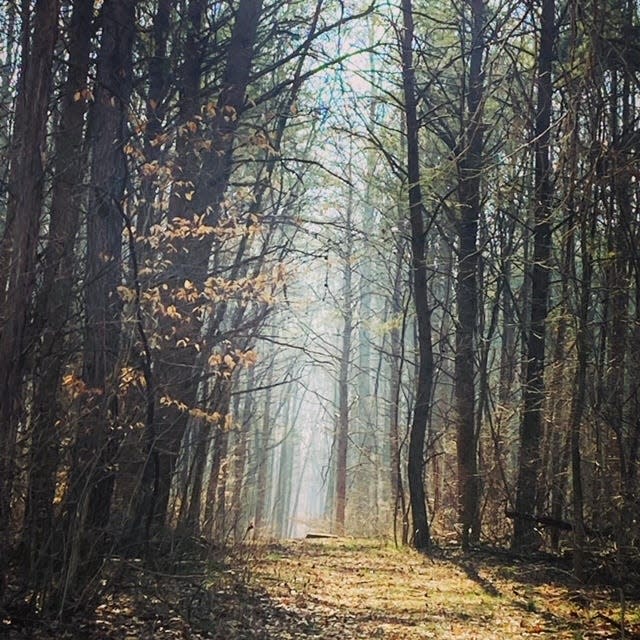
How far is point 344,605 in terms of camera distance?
269 inches

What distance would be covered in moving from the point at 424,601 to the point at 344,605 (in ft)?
2.55

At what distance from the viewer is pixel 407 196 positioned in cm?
1286

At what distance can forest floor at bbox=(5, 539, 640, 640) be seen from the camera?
5.32 m

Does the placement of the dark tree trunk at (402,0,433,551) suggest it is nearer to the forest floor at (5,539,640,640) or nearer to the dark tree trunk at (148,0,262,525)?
the forest floor at (5,539,640,640)

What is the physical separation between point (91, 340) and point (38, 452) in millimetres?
1120

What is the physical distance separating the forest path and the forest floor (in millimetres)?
10

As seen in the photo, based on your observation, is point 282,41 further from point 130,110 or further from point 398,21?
point 130,110

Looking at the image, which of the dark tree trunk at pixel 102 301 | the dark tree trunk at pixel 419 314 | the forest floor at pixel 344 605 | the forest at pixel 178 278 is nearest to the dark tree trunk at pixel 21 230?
the forest at pixel 178 278

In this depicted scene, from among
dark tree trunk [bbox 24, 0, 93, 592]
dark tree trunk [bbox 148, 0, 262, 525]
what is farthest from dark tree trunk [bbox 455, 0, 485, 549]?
dark tree trunk [bbox 24, 0, 93, 592]

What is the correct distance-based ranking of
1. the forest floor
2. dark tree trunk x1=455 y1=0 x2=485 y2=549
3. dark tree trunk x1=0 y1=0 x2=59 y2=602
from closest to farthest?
dark tree trunk x1=0 y1=0 x2=59 y2=602 → the forest floor → dark tree trunk x1=455 y1=0 x2=485 y2=549

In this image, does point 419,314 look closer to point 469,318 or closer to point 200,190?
point 469,318

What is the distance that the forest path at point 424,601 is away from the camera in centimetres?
575

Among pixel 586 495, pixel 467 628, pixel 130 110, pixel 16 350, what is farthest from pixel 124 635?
pixel 586 495

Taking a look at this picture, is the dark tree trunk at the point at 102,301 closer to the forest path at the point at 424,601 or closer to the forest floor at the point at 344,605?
the forest floor at the point at 344,605
